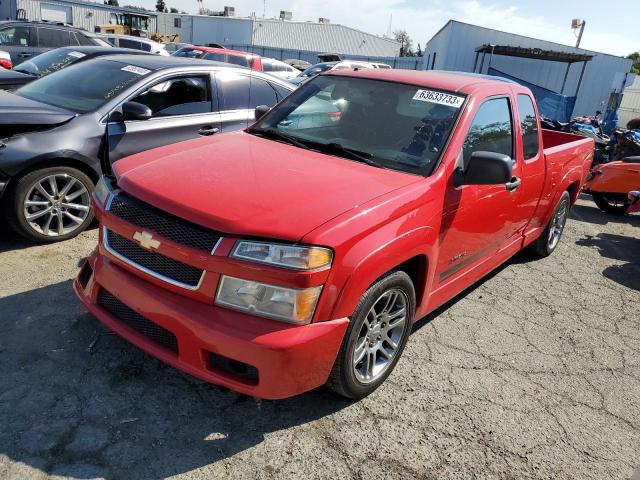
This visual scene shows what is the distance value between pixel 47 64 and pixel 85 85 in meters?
2.32

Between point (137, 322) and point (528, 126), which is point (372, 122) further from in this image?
point (137, 322)

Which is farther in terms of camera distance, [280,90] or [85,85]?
[280,90]

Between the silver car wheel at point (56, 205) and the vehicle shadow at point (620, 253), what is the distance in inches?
211

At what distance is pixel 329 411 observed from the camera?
283 centimetres

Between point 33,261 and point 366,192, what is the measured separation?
3052 millimetres

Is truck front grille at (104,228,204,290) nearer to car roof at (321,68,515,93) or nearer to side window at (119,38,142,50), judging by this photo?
car roof at (321,68,515,93)

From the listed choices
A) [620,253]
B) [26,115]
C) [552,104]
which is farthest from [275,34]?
[26,115]

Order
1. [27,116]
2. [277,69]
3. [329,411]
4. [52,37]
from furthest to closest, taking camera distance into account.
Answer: [277,69]
[52,37]
[27,116]
[329,411]

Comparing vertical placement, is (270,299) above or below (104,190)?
below

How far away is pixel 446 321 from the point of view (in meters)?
3.99

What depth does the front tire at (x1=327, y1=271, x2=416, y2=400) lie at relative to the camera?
8.45ft

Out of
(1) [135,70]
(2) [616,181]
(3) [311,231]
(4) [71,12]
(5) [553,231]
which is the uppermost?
(4) [71,12]

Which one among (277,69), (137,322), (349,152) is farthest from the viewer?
(277,69)

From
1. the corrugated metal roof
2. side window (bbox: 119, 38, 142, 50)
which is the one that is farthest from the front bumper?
the corrugated metal roof
